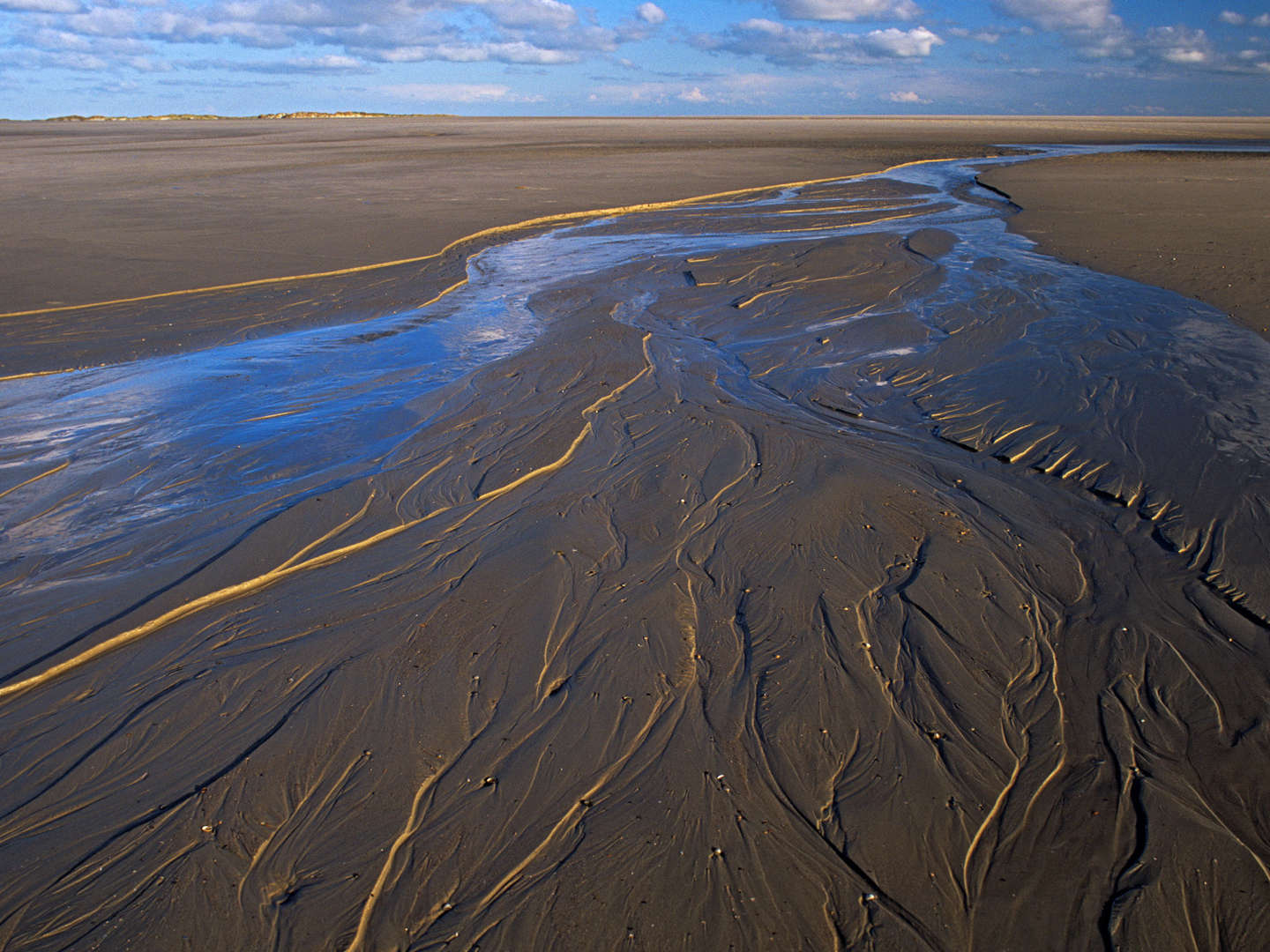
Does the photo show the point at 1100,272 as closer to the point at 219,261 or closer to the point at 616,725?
the point at 616,725

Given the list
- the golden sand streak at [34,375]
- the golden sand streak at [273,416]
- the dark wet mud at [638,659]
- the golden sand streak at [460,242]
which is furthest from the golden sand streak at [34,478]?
the golden sand streak at [460,242]

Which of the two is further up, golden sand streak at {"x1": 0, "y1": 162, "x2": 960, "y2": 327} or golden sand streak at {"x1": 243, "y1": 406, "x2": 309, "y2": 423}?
golden sand streak at {"x1": 243, "y1": 406, "x2": 309, "y2": 423}

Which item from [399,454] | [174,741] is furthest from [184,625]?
[399,454]

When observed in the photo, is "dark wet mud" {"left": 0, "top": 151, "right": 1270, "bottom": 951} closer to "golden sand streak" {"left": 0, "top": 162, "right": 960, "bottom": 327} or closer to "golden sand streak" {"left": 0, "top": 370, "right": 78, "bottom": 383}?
"golden sand streak" {"left": 0, "top": 370, "right": 78, "bottom": 383}

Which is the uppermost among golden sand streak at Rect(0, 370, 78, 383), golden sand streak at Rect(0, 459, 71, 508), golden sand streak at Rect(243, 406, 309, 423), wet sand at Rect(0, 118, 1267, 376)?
golden sand streak at Rect(0, 459, 71, 508)

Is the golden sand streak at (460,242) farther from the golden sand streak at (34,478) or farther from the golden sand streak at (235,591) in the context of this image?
the golden sand streak at (235,591)

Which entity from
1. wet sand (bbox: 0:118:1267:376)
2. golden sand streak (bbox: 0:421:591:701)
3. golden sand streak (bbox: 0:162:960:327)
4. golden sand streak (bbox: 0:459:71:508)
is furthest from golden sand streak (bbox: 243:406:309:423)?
golden sand streak (bbox: 0:162:960:327)

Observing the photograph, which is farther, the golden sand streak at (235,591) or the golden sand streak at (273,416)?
the golden sand streak at (273,416)

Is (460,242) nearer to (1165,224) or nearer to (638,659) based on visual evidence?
(638,659)
